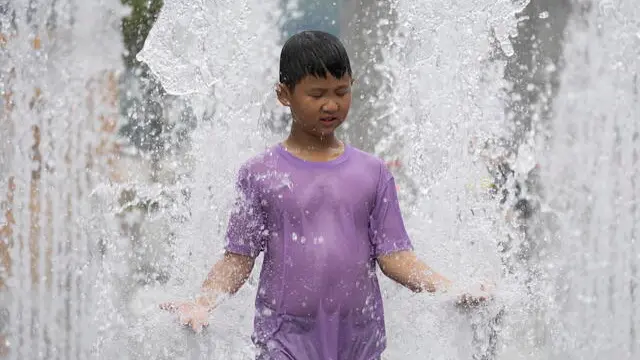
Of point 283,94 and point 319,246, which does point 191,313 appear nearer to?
point 319,246

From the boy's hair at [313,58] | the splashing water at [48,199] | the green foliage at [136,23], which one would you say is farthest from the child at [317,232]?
the green foliage at [136,23]

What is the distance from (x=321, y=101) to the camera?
253 cm

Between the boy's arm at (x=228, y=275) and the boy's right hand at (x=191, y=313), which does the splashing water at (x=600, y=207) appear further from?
the boy's right hand at (x=191, y=313)

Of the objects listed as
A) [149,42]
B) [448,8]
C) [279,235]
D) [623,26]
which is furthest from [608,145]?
[279,235]

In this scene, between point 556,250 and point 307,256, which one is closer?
point 307,256

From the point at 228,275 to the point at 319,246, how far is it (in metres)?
0.27

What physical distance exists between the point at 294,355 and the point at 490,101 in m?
3.77

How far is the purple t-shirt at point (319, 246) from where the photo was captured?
255cm

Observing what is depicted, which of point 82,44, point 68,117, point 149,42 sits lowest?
point 68,117

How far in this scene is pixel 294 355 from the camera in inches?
99.7

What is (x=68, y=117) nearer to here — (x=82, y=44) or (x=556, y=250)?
(x=82, y=44)

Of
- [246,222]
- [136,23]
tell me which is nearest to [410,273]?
[246,222]

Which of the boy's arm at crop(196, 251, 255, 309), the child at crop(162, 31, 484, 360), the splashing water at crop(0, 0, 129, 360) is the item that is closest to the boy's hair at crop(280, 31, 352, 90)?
the child at crop(162, 31, 484, 360)

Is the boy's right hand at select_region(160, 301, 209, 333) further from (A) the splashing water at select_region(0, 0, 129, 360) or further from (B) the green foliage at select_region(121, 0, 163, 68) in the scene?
(B) the green foliage at select_region(121, 0, 163, 68)
